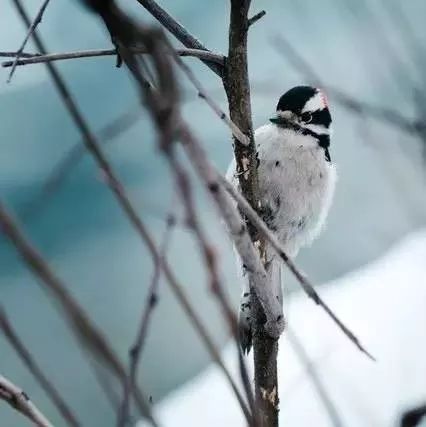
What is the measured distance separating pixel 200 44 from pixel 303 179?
576 mm

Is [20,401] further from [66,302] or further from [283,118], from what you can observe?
[283,118]

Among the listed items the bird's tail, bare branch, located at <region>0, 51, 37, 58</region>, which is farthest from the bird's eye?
bare branch, located at <region>0, 51, 37, 58</region>

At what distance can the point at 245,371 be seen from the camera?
30 centimetres

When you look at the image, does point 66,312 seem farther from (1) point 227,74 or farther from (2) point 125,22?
(1) point 227,74

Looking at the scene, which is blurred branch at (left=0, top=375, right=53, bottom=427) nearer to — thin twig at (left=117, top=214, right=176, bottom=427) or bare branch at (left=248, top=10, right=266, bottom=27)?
thin twig at (left=117, top=214, right=176, bottom=427)

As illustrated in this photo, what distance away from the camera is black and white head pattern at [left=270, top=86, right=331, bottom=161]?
58.5 inches

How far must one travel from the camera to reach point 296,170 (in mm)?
1394

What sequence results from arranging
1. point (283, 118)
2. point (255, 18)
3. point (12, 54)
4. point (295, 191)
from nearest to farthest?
point (12, 54)
point (255, 18)
point (295, 191)
point (283, 118)

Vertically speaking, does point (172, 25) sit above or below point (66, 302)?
above

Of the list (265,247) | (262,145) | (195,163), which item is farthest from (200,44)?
(195,163)

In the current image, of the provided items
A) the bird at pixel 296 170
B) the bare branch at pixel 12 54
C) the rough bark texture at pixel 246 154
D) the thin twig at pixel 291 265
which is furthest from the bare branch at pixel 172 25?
the thin twig at pixel 291 265

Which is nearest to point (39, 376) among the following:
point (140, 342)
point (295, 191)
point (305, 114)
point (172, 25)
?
point (140, 342)

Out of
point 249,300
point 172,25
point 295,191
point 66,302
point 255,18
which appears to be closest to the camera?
point 66,302

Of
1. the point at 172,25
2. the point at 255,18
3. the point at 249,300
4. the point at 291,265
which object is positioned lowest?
the point at 291,265
